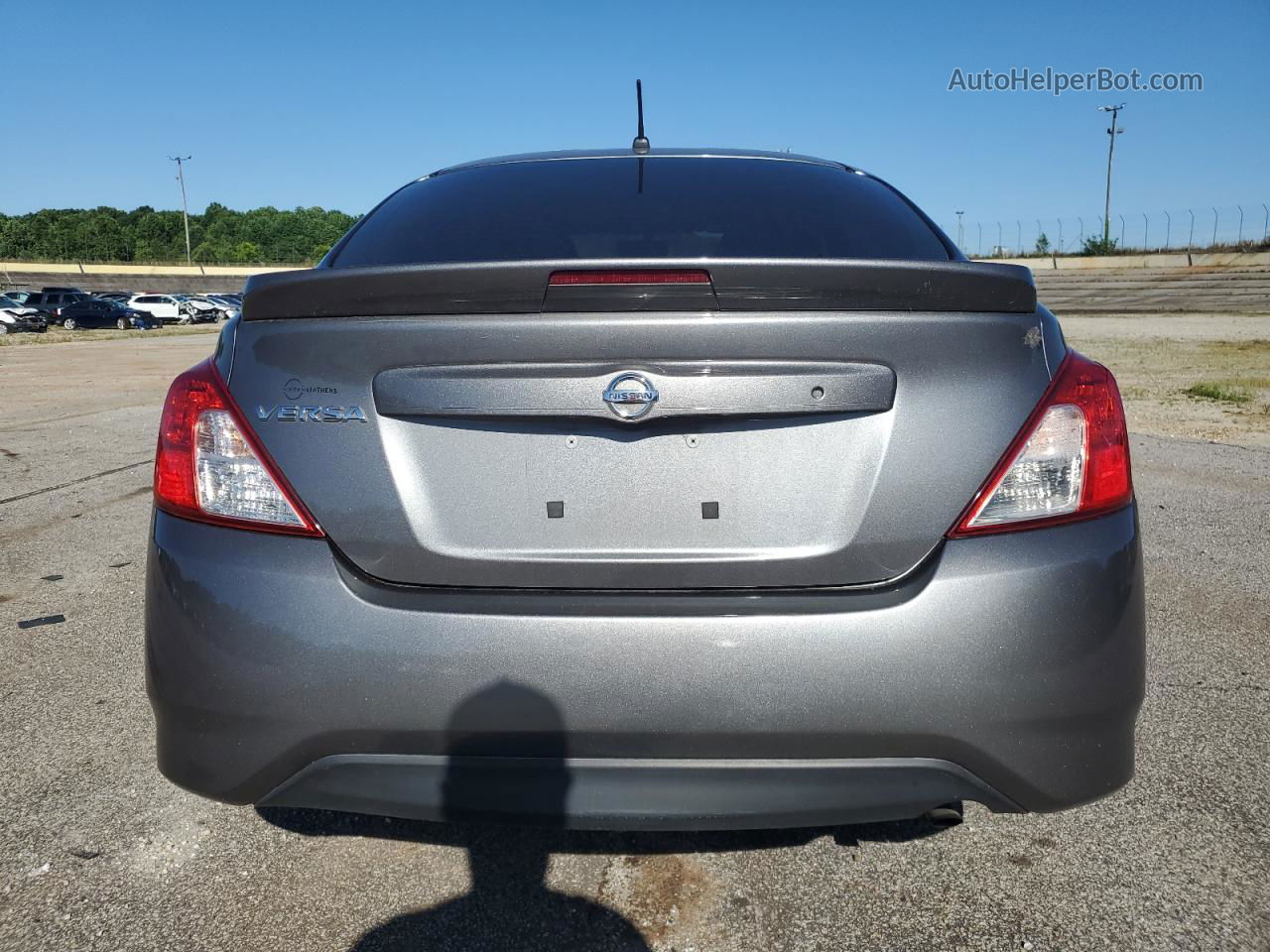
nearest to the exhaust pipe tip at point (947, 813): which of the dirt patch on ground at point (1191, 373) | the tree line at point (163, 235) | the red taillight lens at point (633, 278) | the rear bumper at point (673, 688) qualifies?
the rear bumper at point (673, 688)

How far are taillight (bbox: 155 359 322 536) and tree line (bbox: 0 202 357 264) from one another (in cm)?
12720

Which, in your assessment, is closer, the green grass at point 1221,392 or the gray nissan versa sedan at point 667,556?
the gray nissan versa sedan at point 667,556

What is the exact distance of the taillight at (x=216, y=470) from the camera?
1811 mm

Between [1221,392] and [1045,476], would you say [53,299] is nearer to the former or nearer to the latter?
[1221,392]

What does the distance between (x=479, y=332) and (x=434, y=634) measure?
1.74 feet

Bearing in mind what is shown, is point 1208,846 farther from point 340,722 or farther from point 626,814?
point 340,722

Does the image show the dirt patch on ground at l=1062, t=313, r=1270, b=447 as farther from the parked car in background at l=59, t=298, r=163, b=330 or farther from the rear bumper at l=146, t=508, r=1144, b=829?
the parked car in background at l=59, t=298, r=163, b=330

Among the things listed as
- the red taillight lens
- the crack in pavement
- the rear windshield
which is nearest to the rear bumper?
the red taillight lens

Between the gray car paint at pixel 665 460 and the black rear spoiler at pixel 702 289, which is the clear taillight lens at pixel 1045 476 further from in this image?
the black rear spoiler at pixel 702 289

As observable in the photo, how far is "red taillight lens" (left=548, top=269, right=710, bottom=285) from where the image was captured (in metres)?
1.75

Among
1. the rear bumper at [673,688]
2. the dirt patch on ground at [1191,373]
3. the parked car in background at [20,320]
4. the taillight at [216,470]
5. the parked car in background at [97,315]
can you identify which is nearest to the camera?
the rear bumper at [673,688]

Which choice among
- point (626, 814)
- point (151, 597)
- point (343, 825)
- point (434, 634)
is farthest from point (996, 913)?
point (151, 597)

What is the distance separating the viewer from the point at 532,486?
1.76m

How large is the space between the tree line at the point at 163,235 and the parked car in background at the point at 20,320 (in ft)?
272
